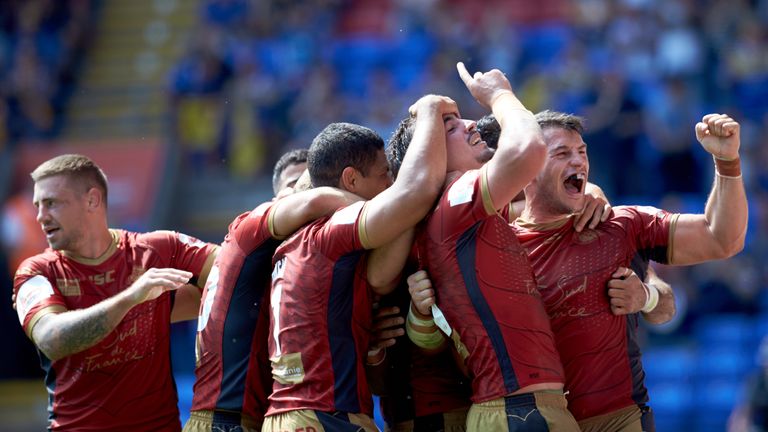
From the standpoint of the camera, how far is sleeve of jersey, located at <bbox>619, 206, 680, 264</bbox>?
557cm

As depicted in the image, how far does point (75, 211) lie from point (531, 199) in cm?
261

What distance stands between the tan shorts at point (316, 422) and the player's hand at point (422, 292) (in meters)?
0.59

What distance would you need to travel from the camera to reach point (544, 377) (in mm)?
4898

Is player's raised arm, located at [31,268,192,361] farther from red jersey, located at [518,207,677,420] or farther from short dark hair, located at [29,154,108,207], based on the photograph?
red jersey, located at [518,207,677,420]

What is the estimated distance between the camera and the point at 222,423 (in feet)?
17.9

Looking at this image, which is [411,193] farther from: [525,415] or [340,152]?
[525,415]

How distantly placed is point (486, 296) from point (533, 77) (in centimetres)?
1034

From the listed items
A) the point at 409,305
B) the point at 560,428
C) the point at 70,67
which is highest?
the point at 70,67

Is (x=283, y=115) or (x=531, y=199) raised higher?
(x=283, y=115)

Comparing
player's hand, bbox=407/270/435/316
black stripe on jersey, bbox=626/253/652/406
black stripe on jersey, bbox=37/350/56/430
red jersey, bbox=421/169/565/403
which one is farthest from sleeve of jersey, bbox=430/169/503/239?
black stripe on jersey, bbox=37/350/56/430

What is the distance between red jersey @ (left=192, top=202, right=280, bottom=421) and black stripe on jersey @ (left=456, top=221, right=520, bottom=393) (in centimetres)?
104

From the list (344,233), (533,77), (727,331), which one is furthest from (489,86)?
(533,77)

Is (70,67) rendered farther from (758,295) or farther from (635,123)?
(758,295)

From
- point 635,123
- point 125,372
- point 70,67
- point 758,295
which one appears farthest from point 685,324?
point 70,67
